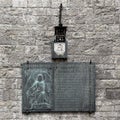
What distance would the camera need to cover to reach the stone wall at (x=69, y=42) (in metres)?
5.95

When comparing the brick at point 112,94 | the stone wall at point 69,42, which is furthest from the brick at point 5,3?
the brick at point 112,94

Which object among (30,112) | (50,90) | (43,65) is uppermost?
(43,65)

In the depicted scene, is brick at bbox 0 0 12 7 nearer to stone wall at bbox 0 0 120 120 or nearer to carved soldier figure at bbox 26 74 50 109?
stone wall at bbox 0 0 120 120

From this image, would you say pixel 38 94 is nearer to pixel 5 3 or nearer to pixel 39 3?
pixel 39 3

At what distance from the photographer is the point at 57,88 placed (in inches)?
233

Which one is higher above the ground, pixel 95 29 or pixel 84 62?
pixel 95 29

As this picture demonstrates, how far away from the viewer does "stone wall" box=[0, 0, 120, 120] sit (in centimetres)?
595

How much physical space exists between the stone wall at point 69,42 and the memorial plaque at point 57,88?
0.36 feet

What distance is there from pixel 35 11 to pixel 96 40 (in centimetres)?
118

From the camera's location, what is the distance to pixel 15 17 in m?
6.05

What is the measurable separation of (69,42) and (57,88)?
2.70 feet

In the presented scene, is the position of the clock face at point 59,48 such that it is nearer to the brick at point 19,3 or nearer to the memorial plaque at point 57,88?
the memorial plaque at point 57,88

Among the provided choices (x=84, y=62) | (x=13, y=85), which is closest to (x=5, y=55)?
(x=13, y=85)

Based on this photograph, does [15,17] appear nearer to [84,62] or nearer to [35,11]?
[35,11]
